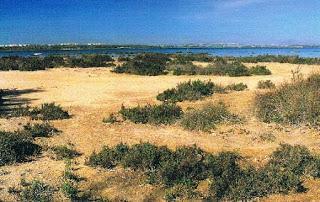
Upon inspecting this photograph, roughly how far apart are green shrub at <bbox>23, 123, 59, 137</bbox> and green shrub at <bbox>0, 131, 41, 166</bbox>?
0.84 m

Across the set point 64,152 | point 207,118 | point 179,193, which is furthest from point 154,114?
point 179,193

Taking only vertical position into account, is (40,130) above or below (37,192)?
above

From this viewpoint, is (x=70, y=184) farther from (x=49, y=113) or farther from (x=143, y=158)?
(x=49, y=113)

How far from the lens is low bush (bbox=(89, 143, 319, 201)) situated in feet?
30.7

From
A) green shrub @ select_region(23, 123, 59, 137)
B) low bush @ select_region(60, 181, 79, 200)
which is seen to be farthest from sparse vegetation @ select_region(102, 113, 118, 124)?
low bush @ select_region(60, 181, 79, 200)

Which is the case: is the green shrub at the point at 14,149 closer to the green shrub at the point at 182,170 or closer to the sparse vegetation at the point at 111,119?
the green shrub at the point at 182,170

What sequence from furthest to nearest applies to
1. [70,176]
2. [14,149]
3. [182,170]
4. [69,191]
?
[14,149] < [182,170] < [70,176] < [69,191]

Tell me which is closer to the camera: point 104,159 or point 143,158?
point 143,158

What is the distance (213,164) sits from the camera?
1058cm

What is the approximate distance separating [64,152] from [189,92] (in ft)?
29.7

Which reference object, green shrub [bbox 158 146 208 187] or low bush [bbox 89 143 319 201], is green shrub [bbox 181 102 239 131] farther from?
green shrub [bbox 158 146 208 187]

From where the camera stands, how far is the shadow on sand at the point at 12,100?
17811mm

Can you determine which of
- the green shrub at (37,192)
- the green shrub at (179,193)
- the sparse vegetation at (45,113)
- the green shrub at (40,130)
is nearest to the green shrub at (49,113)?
the sparse vegetation at (45,113)

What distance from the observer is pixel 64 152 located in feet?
38.1
